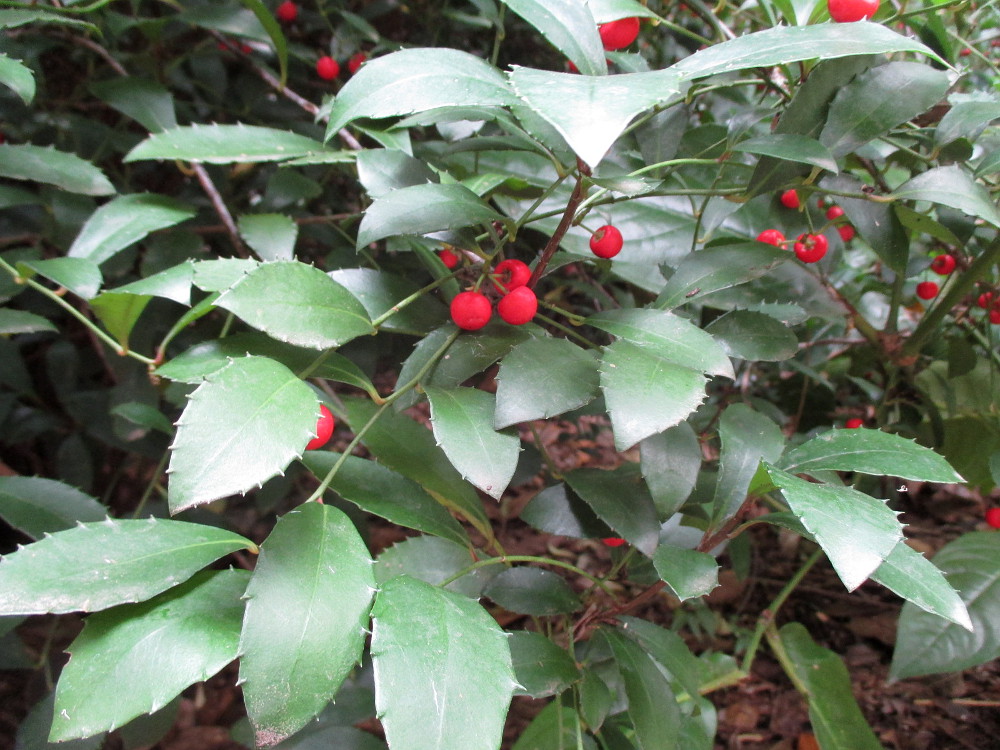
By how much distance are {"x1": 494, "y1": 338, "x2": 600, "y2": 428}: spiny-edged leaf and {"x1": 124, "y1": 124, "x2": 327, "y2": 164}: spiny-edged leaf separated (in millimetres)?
371

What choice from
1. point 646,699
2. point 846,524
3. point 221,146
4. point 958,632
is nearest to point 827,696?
point 958,632

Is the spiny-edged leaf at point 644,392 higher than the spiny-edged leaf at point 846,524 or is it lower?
higher

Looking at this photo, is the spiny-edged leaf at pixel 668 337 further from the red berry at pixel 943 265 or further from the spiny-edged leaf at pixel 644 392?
the red berry at pixel 943 265

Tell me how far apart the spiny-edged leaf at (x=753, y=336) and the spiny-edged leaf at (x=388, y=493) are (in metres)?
0.35

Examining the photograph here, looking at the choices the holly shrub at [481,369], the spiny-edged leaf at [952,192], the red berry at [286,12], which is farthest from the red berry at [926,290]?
the red berry at [286,12]

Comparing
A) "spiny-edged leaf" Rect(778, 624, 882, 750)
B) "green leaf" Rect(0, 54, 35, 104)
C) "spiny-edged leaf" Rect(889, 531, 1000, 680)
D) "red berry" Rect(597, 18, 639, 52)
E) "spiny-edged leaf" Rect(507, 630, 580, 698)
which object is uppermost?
"red berry" Rect(597, 18, 639, 52)

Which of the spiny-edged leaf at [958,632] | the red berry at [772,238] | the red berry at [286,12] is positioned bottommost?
the spiny-edged leaf at [958,632]

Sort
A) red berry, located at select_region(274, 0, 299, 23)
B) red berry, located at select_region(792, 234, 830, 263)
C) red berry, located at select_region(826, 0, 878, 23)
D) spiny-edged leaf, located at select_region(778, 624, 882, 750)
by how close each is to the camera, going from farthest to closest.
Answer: red berry, located at select_region(274, 0, 299, 23) → spiny-edged leaf, located at select_region(778, 624, 882, 750) → red berry, located at select_region(792, 234, 830, 263) → red berry, located at select_region(826, 0, 878, 23)

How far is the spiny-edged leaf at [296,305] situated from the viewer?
0.50 m

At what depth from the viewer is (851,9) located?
578mm

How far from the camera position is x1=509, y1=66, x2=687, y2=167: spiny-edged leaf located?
14.1 inches

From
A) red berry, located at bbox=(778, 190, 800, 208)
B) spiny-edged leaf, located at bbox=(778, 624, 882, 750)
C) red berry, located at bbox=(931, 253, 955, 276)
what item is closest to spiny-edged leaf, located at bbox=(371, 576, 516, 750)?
red berry, located at bbox=(778, 190, 800, 208)

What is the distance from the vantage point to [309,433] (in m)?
0.47

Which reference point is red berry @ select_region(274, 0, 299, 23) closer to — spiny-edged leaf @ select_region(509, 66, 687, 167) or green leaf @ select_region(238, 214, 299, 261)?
green leaf @ select_region(238, 214, 299, 261)
